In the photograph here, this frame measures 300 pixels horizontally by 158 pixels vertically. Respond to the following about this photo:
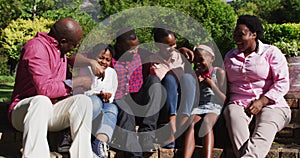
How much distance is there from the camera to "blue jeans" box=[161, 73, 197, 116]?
397cm

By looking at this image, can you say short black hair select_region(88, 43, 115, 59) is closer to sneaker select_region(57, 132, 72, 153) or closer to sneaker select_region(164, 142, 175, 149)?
sneaker select_region(57, 132, 72, 153)

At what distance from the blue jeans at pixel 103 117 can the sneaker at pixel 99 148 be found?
0.09 m

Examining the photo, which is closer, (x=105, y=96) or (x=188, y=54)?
(x=105, y=96)

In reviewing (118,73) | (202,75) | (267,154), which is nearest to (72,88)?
(118,73)

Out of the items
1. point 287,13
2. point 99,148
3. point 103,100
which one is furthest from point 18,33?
point 99,148

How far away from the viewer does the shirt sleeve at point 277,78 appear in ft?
12.6

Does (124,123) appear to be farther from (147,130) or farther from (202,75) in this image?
(202,75)

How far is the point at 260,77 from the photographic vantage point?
3916 millimetres

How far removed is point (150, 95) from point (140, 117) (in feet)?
0.75

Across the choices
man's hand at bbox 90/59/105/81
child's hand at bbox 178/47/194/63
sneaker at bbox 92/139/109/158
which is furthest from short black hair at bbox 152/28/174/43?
sneaker at bbox 92/139/109/158

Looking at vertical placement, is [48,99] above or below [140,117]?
above

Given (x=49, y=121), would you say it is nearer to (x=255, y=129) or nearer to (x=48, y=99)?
(x=48, y=99)

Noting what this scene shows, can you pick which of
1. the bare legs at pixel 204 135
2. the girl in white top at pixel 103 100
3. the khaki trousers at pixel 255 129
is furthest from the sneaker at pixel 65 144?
the khaki trousers at pixel 255 129

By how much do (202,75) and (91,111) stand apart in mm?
1101
